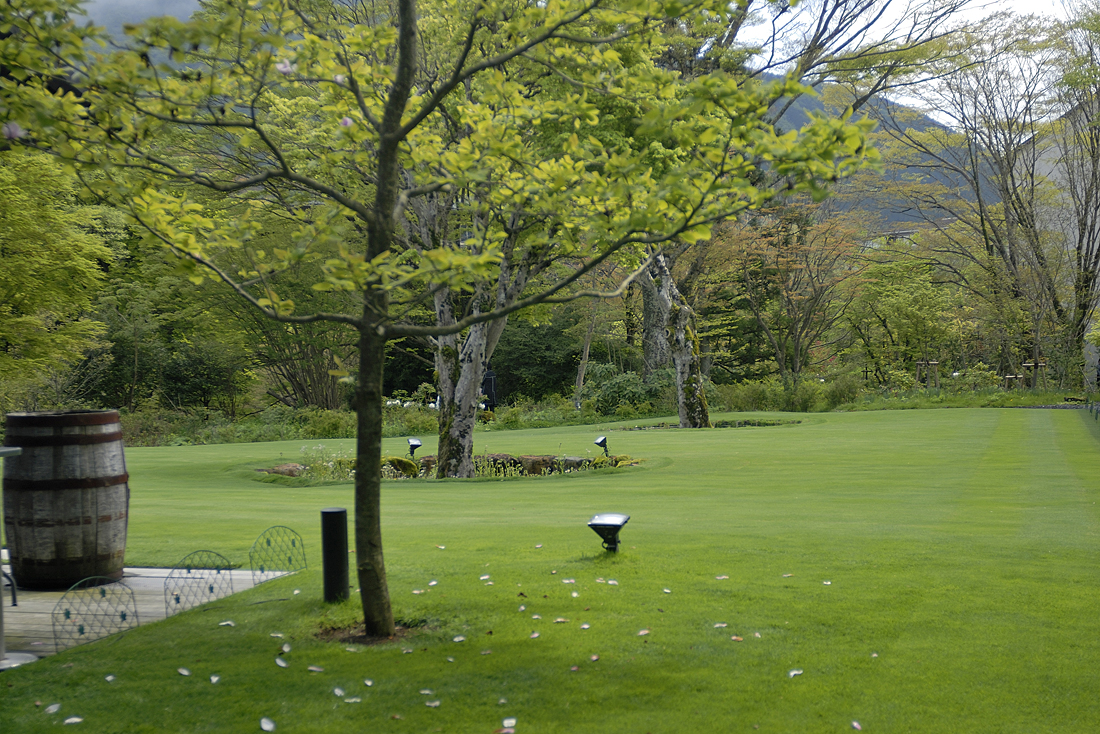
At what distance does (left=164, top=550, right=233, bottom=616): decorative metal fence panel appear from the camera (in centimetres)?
501

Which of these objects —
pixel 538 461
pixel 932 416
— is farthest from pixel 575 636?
pixel 932 416

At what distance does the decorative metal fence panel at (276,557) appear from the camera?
5.76m

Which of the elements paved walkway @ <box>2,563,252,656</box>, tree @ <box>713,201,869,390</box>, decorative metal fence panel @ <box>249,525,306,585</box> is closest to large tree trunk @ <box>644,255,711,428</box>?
tree @ <box>713,201,869,390</box>

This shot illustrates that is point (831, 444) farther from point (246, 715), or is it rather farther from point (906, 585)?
point (246, 715)

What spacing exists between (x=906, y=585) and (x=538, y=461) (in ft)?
36.5

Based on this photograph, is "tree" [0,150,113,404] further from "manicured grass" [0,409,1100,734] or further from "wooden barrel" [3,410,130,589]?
"wooden barrel" [3,410,130,589]

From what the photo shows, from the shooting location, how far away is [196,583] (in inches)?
214

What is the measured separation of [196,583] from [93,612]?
29.6 inches

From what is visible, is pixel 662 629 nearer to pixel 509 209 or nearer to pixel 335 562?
pixel 335 562

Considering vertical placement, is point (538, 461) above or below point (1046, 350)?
below

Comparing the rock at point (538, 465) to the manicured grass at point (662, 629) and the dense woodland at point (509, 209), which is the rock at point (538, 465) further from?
the manicured grass at point (662, 629)

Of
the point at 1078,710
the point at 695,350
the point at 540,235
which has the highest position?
the point at 540,235

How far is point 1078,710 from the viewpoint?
3.42 m

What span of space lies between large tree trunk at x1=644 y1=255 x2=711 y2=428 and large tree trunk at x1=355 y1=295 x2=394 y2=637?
58.9 feet
